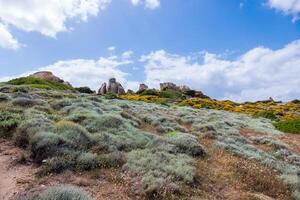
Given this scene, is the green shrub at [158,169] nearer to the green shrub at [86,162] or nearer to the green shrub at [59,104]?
the green shrub at [86,162]

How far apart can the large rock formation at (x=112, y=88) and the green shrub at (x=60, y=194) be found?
6002 cm

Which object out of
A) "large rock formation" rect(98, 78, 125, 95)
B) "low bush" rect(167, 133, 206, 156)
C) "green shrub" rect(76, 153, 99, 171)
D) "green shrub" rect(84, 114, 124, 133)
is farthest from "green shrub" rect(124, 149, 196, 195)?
"large rock formation" rect(98, 78, 125, 95)

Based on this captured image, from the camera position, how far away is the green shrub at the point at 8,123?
12484 millimetres

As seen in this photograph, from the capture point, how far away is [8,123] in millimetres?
12805

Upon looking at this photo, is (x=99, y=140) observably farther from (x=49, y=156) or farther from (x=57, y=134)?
(x=49, y=156)

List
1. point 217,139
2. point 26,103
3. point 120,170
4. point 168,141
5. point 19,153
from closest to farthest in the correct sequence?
point 120,170
point 19,153
point 168,141
point 217,139
point 26,103

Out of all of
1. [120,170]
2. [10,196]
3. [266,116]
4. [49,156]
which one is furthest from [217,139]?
[266,116]

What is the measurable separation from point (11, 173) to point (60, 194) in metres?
2.77

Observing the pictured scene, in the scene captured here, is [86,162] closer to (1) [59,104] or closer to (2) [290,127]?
(1) [59,104]

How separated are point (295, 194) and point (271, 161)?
132 inches

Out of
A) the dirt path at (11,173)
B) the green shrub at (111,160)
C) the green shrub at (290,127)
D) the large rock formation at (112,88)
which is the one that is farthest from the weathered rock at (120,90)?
the green shrub at (111,160)

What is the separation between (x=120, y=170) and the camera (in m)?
9.91

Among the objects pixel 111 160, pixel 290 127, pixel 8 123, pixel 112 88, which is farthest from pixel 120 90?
pixel 111 160

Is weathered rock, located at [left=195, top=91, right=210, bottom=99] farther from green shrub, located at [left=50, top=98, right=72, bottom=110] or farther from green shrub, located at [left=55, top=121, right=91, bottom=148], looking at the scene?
green shrub, located at [left=55, top=121, right=91, bottom=148]
